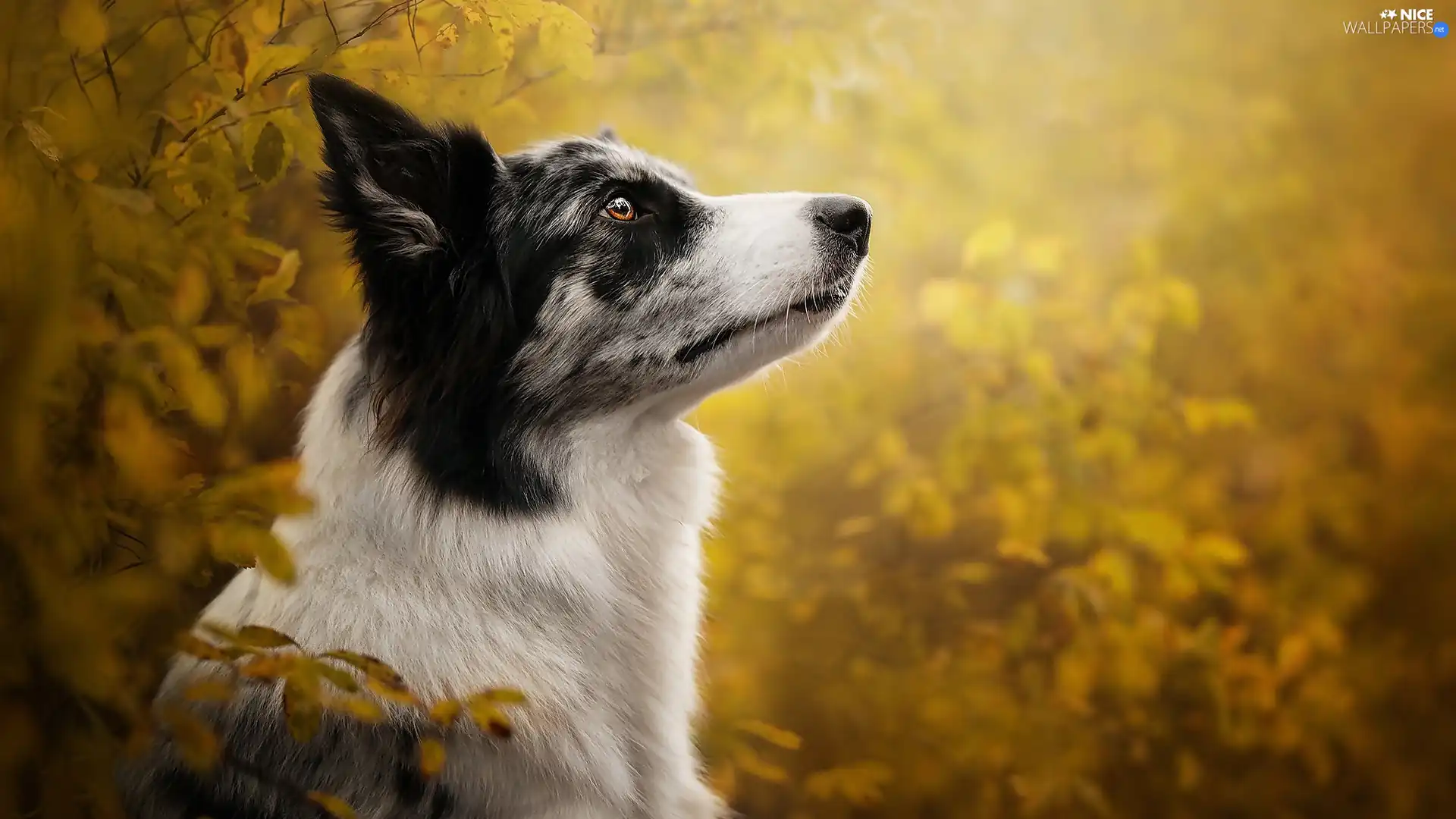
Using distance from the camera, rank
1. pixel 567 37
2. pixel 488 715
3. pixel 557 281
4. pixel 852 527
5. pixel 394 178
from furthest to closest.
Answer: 1. pixel 852 527
2. pixel 567 37
3. pixel 557 281
4. pixel 394 178
5. pixel 488 715

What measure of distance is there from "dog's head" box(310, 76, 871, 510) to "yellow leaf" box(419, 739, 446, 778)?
1.23 ft

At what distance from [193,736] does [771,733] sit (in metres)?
1.06

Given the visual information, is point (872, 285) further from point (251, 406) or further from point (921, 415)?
point (251, 406)

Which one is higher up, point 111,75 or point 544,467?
point 111,75

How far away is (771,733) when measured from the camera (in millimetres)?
1936

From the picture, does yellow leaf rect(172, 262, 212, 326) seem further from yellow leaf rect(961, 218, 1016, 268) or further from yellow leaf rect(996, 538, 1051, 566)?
yellow leaf rect(996, 538, 1051, 566)

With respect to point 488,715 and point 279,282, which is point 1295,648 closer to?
point 488,715

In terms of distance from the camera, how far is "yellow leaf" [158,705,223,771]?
1.19 m

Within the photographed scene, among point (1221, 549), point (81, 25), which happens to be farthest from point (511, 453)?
point (1221, 549)

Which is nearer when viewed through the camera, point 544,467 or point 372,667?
point 372,667

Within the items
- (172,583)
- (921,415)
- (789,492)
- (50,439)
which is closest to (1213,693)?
(921,415)

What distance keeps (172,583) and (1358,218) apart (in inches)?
89.6

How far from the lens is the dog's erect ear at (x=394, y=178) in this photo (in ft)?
4.40

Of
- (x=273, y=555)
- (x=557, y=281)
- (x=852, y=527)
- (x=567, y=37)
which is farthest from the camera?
(x=852, y=527)
